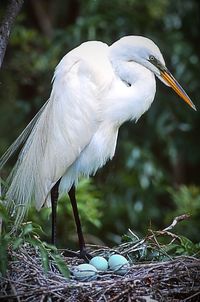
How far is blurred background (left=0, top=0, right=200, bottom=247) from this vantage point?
208 inches

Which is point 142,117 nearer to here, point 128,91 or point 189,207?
point 189,207

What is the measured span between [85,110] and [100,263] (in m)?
0.66

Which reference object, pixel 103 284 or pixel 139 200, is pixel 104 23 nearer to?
pixel 139 200

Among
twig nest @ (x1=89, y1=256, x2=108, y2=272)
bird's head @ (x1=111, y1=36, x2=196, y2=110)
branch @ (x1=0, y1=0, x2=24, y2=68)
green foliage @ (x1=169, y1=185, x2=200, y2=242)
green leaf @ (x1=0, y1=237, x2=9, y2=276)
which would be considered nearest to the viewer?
green leaf @ (x1=0, y1=237, x2=9, y2=276)

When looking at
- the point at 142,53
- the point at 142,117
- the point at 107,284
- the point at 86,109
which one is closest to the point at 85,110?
the point at 86,109

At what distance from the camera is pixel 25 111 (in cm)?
552

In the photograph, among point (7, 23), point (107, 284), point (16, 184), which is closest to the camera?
point (107, 284)

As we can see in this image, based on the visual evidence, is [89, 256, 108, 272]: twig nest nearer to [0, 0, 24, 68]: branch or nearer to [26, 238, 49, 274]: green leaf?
[26, 238, 49, 274]: green leaf

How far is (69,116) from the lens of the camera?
3398 millimetres

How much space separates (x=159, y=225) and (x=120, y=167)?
1.81 feet

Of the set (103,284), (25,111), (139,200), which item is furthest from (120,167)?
(103,284)

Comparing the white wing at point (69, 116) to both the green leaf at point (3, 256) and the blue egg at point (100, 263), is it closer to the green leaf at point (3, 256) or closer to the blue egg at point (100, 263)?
the blue egg at point (100, 263)

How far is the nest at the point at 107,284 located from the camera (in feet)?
9.04

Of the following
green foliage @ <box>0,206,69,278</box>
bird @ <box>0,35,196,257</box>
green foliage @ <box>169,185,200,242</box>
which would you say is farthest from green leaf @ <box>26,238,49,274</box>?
green foliage @ <box>169,185,200,242</box>
